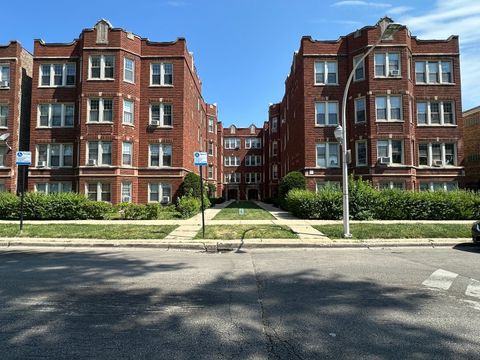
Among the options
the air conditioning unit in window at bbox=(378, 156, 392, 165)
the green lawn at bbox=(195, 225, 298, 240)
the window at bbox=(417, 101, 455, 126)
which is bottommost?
the green lawn at bbox=(195, 225, 298, 240)

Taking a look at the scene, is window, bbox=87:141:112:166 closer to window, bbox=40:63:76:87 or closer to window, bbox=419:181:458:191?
window, bbox=40:63:76:87

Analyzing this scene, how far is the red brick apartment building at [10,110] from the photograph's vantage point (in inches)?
1005

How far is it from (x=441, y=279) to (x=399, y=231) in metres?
6.64

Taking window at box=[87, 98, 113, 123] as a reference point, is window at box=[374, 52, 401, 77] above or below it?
above

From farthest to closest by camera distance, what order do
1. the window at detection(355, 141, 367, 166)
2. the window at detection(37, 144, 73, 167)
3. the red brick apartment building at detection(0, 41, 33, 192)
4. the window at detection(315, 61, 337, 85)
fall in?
the window at detection(315, 61, 337, 85), the red brick apartment building at detection(0, 41, 33, 192), the window at detection(37, 144, 73, 167), the window at detection(355, 141, 367, 166)

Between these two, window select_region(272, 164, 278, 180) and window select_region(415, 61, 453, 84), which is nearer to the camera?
window select_region(415, 61, 453, 84)

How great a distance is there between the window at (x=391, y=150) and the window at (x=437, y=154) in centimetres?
215

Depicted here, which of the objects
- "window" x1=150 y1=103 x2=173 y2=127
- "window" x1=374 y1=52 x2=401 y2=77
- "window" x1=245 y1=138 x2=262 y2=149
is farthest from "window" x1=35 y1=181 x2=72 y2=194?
"window" x1=245 y1=138 x2=262 y2=149

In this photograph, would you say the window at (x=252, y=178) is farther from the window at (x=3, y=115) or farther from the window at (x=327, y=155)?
the window at (x=3, y=115)

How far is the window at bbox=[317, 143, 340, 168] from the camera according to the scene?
25891 mm

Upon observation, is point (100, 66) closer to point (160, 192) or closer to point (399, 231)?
point (160, 192)

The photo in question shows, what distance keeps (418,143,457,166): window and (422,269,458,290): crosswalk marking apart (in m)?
20.7

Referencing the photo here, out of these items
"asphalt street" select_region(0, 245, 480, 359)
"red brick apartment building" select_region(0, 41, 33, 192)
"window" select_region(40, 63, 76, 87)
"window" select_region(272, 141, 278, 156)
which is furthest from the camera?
"window" select_region(272, 141, 278, 156)

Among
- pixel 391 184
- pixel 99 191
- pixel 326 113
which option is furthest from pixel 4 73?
pixel 391 184
